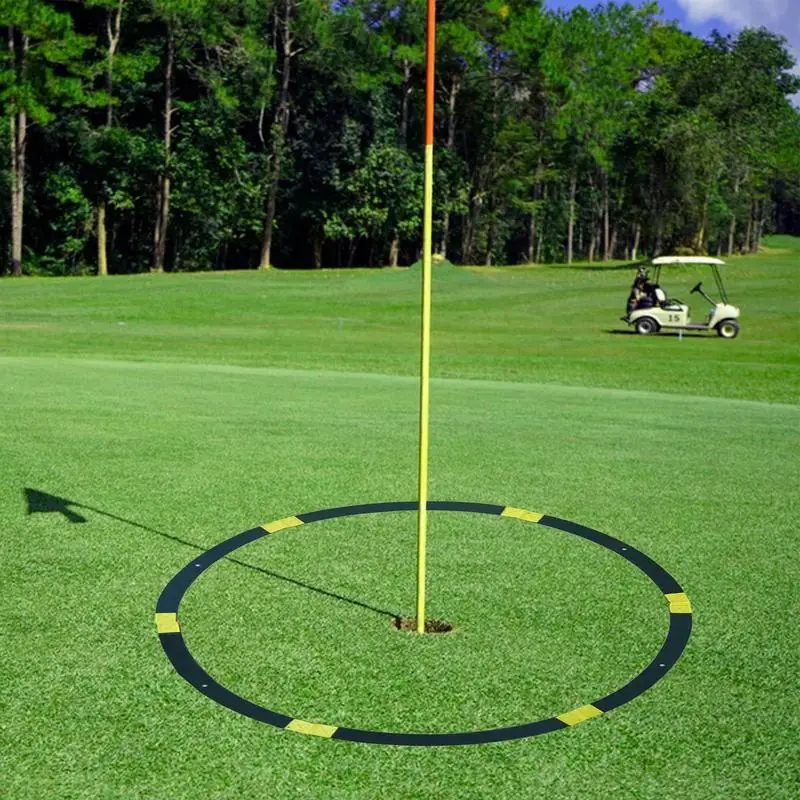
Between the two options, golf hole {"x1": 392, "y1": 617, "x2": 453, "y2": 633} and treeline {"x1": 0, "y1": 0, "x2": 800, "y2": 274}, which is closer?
golf hole {"x1": 392, "y1": 617, "x2": 453, "y2": 633}

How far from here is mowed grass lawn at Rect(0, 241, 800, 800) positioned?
342 cm

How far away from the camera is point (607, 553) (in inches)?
222

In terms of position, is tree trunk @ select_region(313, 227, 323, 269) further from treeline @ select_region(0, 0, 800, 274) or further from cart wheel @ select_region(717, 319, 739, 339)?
cart wheel @ select_region(717, 319, 739, 339)

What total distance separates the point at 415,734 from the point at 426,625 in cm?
98

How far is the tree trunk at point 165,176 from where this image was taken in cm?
4866

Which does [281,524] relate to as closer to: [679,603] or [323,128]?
[679,603]

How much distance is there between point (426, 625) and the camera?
4.58 m

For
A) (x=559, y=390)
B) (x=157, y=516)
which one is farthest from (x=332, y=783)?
(x=559, y=390)

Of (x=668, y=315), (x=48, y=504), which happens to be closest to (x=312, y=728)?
(x=48, y=504)

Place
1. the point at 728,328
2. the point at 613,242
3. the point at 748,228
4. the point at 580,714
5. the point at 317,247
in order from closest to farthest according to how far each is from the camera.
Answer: the point at 580,714, the point at 728,328, the point at 317,247, the point at 613,242, the point at 748,228

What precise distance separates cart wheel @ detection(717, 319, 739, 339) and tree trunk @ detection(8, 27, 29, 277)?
99.0 feet

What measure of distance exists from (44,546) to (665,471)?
14.9ft

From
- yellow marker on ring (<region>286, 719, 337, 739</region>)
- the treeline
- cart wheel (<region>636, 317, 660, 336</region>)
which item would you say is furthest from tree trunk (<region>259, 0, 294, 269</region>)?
yellow marker on ring (<region>286, 719, 337, 739</region>)

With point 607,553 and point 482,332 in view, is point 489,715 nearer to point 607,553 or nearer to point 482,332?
point 607,553
